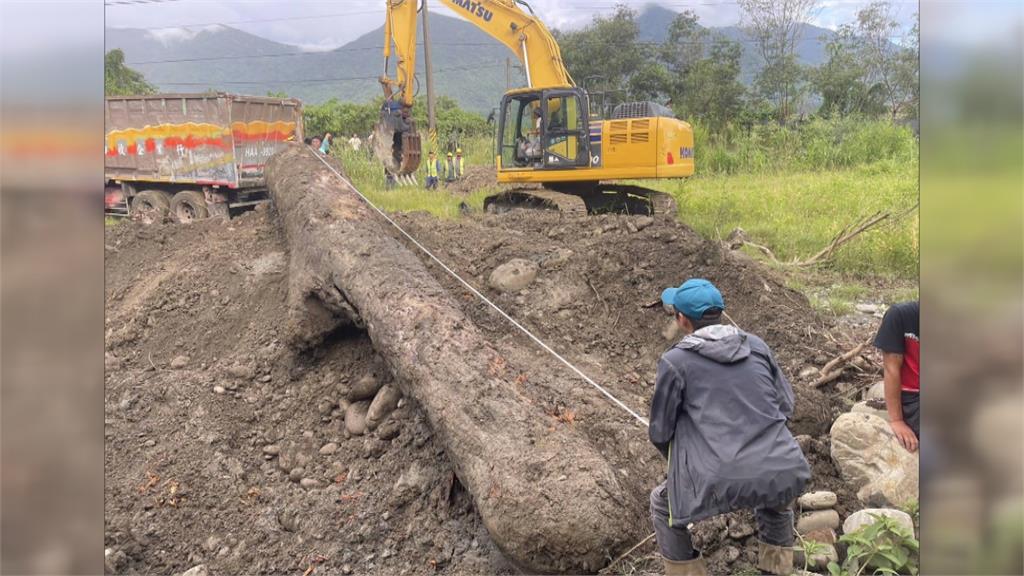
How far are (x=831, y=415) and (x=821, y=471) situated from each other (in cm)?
77

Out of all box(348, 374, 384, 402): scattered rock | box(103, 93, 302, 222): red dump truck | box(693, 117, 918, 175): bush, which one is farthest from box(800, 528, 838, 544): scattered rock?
box(693, 117, 918, 175): bush

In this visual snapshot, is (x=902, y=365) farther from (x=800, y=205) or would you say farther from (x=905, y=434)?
(x=800, y=205)

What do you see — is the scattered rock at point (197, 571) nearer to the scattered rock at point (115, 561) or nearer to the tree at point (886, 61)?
the scattered rock at point (115, 561)

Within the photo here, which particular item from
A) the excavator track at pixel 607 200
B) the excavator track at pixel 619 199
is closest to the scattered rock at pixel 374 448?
the excavator track at pixel 607 200

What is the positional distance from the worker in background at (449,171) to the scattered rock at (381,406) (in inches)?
560

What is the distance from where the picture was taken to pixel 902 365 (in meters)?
2.73

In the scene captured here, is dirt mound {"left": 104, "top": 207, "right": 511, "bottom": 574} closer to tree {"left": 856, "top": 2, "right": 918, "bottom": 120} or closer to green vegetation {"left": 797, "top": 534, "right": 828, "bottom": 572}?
green vegetation {"left": 797, "top": 534, "right": 828, "bottom": 572}

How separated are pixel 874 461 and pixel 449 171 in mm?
16173

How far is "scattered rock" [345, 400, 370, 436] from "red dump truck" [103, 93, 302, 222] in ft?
25.9

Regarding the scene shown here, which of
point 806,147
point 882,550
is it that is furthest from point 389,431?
point 806,147

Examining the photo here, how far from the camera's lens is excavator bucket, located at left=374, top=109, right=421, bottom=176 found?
9250 mm
